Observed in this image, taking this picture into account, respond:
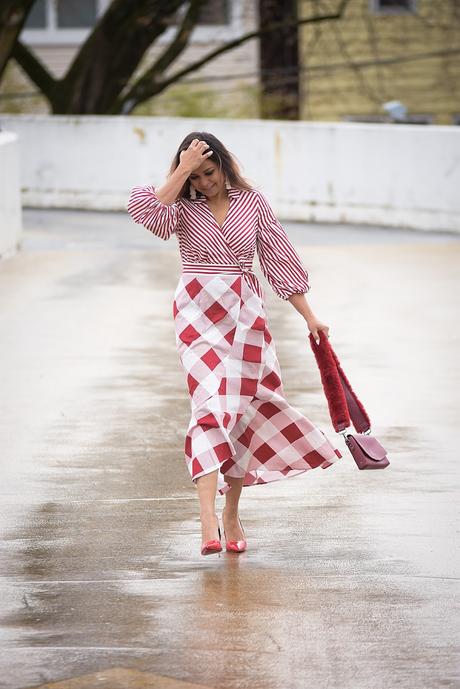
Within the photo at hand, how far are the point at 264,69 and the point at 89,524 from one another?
23.9m

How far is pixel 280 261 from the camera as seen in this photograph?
6.22m

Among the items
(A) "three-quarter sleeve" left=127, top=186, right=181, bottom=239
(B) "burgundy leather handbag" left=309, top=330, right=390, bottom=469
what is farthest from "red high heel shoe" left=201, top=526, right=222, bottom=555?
(A) "three-quarter sleeve" left=127, top=186, right=181, bottom=239

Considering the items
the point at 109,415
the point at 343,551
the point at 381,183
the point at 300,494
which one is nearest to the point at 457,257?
the point at 381,183

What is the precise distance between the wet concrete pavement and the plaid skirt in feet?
1.21

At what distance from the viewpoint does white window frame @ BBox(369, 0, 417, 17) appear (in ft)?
99.1

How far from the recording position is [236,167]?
608 cm

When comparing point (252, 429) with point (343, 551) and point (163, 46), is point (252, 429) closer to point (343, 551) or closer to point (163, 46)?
point (343, 551)

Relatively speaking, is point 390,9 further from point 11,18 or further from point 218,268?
point 218,268

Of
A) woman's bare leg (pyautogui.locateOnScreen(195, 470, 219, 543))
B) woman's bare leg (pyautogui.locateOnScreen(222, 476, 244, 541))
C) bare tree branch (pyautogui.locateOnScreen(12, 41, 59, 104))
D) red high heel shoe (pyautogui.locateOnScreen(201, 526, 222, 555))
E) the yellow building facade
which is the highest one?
woman's bare leg (pyautogui.locateOnScreen(195, 470, 219, 543))

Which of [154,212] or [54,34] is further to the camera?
[54,34]

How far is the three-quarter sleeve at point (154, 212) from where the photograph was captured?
19.8ft

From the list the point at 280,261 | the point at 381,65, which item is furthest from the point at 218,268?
the point at 381,65

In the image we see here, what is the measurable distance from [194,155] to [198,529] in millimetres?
1550

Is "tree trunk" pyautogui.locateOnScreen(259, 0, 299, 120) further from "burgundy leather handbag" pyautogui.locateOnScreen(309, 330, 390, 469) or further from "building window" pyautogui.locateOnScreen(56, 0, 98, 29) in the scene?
"burgundy leather handbag" pyautogui.locateOnScreen(309, 330, 390, 469)
